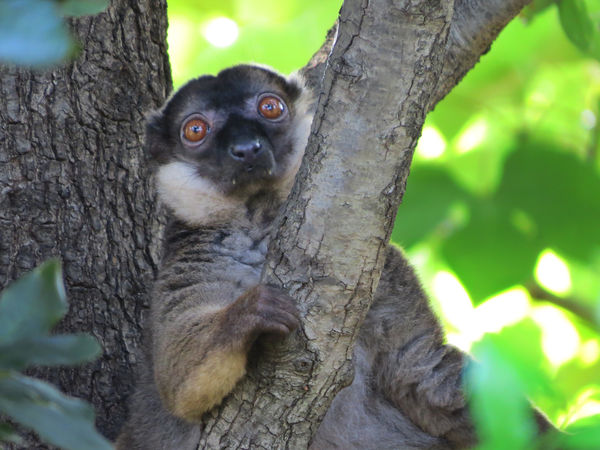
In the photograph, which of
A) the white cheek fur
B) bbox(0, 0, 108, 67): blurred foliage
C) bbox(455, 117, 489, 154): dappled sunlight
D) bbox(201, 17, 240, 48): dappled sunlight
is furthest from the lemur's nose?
bbox(455, 117, 489, 154): dappled sunlight

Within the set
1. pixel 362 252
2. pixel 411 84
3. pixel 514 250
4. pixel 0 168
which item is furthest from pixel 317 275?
pixel 514 250

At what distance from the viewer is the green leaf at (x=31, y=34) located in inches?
49.5

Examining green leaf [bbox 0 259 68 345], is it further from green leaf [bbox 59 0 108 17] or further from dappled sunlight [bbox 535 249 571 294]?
dappled sunlight [bbox 535 249 571 294]

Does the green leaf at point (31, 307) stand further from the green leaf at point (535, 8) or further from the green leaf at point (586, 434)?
the green leaf at point (535, 8)

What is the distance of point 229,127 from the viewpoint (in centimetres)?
468

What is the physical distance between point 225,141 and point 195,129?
1.19 feet

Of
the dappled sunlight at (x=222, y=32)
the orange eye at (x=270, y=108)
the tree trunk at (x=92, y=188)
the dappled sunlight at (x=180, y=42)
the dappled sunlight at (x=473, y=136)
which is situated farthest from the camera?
the dappled sunlight at (x=180, y=42)

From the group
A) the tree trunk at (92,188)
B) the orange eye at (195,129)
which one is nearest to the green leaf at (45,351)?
the tree trunk at (92,188)

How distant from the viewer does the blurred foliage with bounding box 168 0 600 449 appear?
5363mm

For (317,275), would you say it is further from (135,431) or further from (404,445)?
(135,431)

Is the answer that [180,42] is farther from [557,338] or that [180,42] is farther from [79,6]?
[79,6]

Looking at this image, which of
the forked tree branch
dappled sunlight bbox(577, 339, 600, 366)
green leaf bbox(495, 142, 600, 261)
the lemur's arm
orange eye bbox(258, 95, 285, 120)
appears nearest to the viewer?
the forked tree branch

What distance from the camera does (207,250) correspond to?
4.45m

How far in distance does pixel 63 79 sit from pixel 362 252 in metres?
2.37
